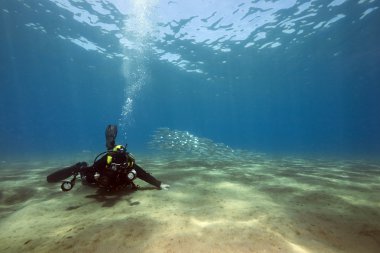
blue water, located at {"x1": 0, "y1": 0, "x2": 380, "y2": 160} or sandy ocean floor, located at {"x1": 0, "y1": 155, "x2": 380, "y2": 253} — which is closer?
sandy ocean floor, located at {"x1": 0, "y1": 155, "x2": 380, "y2": 253}

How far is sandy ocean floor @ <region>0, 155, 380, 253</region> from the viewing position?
9.66 feet

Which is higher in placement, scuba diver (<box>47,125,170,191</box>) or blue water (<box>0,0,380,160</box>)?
blue water (<box>0,0,380,160</box>)

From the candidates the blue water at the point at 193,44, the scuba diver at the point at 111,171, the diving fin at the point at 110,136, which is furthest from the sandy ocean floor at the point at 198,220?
the blue water at the point at 193,44

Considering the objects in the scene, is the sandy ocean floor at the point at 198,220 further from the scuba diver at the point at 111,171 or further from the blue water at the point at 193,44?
the blue water at the point at 193,44

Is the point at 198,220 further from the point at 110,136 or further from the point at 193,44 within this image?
the point at 193,44

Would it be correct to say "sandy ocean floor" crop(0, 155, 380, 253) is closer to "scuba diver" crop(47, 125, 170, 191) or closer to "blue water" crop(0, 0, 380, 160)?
"scuba diver" crop(47, 125, 170, 191)

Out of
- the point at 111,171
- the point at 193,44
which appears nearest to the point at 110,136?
the point at 111,171

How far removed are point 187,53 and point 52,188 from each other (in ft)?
109

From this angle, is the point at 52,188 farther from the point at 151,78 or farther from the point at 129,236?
the point at 151,78

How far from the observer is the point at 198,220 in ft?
12.2

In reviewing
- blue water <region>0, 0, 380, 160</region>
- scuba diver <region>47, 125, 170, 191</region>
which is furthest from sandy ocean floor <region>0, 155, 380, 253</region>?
blue water <region>0, 0, 380, 160</region>

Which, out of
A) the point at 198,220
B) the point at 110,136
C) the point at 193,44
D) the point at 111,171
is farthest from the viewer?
the point at 193,44

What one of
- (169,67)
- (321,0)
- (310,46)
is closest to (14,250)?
(321,0)

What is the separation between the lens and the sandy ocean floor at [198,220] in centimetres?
295
